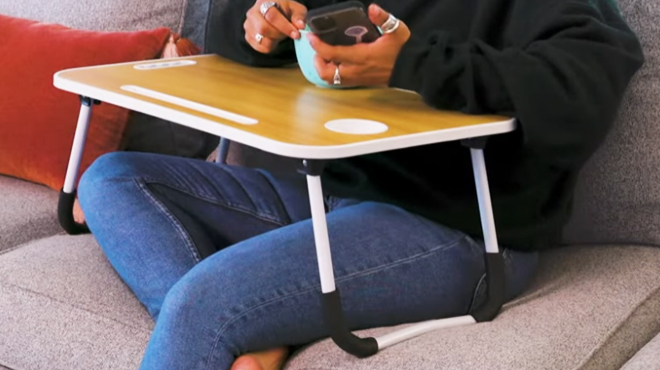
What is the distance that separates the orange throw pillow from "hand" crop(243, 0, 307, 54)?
48cm

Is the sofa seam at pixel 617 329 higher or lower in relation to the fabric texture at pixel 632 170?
lower

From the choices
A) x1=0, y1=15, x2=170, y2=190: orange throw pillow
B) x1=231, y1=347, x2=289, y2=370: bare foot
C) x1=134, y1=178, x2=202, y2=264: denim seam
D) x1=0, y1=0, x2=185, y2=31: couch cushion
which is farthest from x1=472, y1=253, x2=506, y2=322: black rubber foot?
x1=0, y1=0, x2=185, y2=31: couch cushion

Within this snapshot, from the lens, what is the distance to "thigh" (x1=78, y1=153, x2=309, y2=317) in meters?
1.25

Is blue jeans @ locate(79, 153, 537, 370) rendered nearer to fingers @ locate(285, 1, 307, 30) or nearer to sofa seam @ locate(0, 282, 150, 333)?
sofa seam @ locate(0, 282, 150, 333)

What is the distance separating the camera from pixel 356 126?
39.2 inches

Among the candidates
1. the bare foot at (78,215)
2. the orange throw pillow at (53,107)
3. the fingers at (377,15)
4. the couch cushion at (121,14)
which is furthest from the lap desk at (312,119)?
the couch cushion at (121,14)

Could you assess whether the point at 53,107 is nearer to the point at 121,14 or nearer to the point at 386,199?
the point at 121,14

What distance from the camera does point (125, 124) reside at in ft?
5.65

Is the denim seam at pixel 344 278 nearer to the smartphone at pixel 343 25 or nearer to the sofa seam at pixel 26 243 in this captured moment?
the smartphone at pixel 343 25

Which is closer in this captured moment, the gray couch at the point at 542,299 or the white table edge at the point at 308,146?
the white table edge at the point at 308,146

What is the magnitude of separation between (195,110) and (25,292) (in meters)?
0.46

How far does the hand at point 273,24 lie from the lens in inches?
48.7

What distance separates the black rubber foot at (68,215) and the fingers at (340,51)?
58 cm

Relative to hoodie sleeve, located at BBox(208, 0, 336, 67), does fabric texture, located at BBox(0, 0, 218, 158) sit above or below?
below
